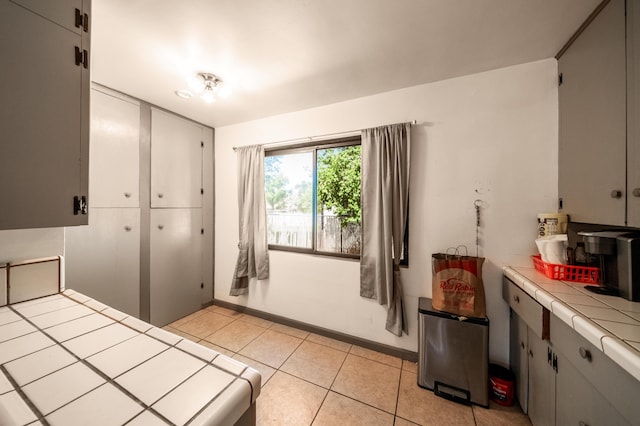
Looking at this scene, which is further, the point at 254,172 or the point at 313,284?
the point at 254,172

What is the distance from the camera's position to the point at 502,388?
154 centimetres

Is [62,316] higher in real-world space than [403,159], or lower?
lower

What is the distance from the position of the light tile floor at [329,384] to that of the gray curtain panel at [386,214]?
0.41m

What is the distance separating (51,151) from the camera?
35.7 inches

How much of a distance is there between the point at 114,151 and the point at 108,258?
3.45ft

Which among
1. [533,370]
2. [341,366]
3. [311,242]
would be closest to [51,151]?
[311,242]

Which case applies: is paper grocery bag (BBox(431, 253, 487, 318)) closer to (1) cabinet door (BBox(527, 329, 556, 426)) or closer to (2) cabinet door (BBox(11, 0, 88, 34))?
(1) cabinet door (BBox(527, 329, 556, 426))

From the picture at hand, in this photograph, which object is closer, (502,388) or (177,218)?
(502,388)

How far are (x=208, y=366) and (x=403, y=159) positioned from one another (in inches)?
77.9

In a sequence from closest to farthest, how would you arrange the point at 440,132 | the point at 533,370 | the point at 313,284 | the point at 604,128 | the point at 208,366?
1. the point at 208,366
2. the point at 604,128
3. the point at 533,370
4. the point at 440,132
5. the point at 313,284

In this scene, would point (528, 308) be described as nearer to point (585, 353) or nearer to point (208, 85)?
point (585, 353)

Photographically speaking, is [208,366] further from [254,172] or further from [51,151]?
[254,172]

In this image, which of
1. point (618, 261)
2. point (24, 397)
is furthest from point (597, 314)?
point (24, 397)

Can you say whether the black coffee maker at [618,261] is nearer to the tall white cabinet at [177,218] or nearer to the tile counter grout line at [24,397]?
the tile counter grout line at [24,397]
